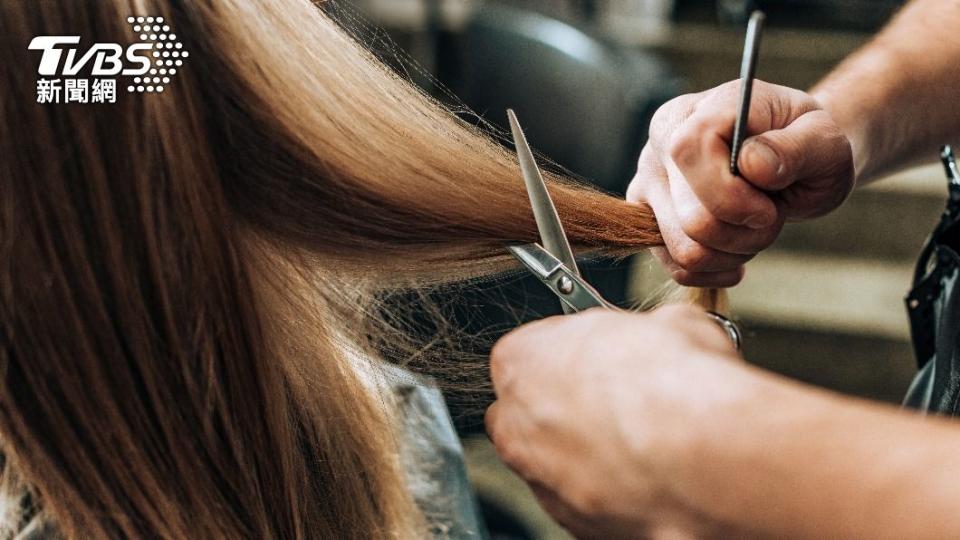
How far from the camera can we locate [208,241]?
607 mm

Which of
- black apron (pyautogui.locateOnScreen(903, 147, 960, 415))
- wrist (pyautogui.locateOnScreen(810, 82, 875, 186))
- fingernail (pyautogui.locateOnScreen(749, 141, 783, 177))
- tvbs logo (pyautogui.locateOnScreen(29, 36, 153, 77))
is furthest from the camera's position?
wrist (pyautogui.locateOnScreen(810, 82, 875, 186))

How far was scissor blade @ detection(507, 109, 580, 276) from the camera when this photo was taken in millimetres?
658

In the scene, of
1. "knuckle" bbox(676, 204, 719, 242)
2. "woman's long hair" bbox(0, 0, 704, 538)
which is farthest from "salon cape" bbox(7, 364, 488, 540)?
"knuckle" bbox(676, 204, 719, 242)

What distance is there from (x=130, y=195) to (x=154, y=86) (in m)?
0.07

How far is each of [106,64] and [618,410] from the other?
1.22ft

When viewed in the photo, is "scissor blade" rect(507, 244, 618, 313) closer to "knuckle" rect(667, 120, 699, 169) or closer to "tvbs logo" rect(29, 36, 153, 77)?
"knuckle" rect(667, 120, 699, 169)

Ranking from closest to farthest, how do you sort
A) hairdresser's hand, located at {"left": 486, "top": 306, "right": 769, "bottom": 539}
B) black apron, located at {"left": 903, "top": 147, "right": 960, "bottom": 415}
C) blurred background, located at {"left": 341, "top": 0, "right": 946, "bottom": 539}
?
hairdresser's hand, located at {"left": 486, "top": 306, "right": 769, "bottom": 539} < black apron, located at {"left": 903, "top": 147, "right": 960, "bottom": 415} < blurred background, located at {"left": 341, "top": 0, "right": 946, "bottom": 539}

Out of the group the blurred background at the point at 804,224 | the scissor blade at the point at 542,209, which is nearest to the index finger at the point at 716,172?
the scissor blade at the point at 542,209

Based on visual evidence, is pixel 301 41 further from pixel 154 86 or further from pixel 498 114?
pixel 498 114

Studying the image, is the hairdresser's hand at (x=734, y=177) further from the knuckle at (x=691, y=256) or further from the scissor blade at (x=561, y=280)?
the scissor blade at (x=561, y=280)

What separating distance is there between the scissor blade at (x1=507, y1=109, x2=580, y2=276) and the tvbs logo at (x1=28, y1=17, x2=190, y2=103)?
0.24 meters

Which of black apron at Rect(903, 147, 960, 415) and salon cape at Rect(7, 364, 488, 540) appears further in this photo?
salon cape at Rect(7, 364, 488, 540)

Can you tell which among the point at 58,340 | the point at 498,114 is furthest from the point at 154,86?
the point at 498,114

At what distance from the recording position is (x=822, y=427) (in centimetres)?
43
